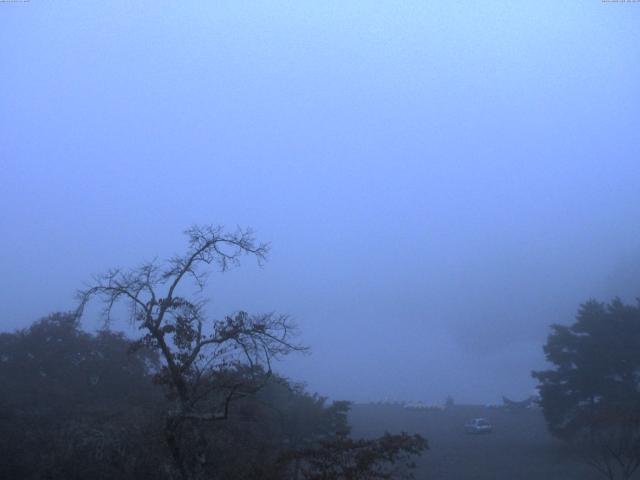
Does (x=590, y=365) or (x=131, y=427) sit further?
(x=590, y=365)

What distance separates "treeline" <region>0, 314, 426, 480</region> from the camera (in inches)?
389

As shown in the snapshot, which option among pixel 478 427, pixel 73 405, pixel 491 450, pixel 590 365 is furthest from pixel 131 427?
pixel 478 427

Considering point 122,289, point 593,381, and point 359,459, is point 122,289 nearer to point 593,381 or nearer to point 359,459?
point 359,459

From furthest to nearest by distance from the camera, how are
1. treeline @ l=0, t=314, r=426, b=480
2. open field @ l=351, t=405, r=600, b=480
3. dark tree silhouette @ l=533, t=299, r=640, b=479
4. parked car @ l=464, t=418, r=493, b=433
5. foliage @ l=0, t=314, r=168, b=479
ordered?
parked car @ l=464, t=418, r=493, b=433
dark tree silhouette @ l=533, t=299, r=640, b=479
open field @ l=351, t=405, r=600, b=480
foliage @ l=0, t=314, r=168, b=479
treeline @ l=0, t=314, r=426, b=480

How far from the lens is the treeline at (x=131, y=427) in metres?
9.89

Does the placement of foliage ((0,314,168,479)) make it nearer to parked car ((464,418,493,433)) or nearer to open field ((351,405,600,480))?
open field ((351,405,600,480))

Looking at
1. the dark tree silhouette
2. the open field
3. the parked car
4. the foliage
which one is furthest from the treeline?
the parked car

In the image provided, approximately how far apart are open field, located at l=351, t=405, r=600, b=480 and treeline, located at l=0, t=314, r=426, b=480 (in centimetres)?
855

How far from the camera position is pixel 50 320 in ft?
99.9

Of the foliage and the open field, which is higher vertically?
the foliage

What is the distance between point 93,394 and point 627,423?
2301 centimetres

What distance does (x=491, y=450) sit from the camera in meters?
38.3

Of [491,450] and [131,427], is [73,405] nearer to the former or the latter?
[131,427]

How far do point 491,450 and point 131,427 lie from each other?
29782mm
